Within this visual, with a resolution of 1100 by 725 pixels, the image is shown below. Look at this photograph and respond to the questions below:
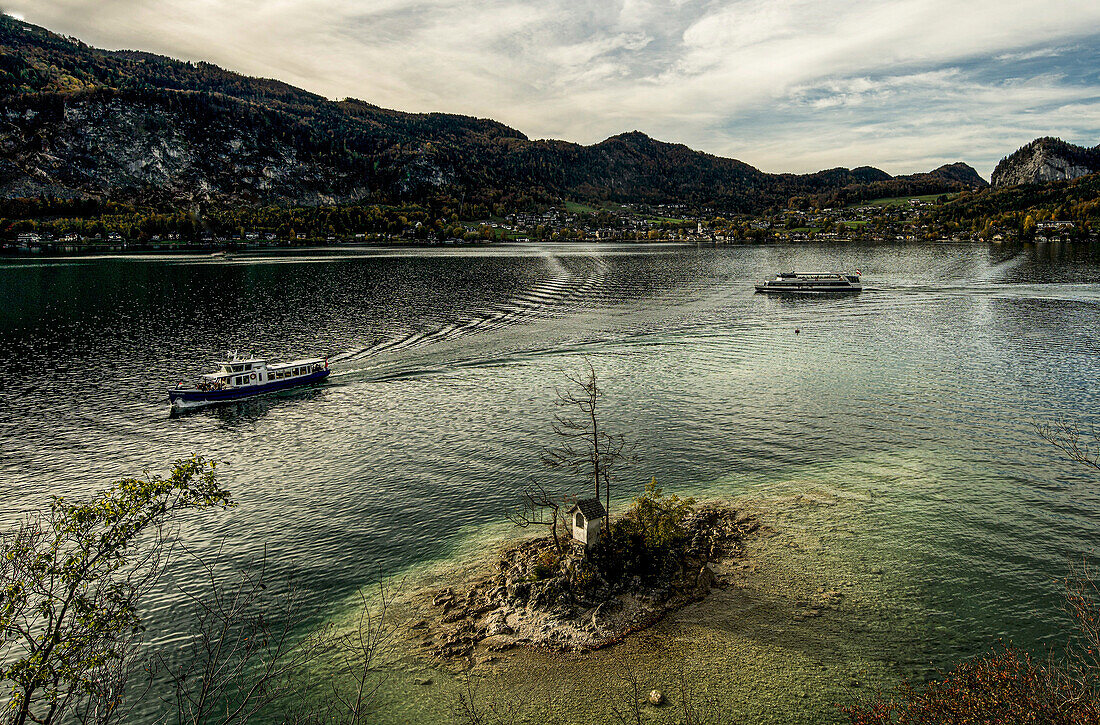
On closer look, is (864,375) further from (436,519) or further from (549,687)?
(549,687)

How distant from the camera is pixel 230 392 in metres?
65.9

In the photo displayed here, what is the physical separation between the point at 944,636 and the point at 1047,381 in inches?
2292

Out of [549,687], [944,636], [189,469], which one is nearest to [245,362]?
[189,469]

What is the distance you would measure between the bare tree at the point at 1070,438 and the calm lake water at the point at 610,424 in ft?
4.35

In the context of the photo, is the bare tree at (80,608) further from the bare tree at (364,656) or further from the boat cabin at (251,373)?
the boat cabin at (251,373)

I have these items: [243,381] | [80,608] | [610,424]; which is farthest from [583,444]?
[243,381]

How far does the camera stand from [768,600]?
1119 inches

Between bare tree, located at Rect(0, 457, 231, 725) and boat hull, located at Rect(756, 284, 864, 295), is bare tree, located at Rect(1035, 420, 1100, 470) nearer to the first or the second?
bare tree, located at Rect(0, 457, 231, 725)

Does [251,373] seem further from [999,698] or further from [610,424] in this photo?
[999,698]

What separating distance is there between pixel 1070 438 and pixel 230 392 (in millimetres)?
84892

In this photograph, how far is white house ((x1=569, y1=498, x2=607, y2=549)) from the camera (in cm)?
2877

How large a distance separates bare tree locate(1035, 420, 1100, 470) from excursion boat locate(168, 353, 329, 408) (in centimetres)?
7701

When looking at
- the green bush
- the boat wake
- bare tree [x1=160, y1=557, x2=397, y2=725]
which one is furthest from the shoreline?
the boat wake

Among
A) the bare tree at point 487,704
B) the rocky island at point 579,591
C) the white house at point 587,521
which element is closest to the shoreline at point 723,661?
the bare tree at point 487,704
